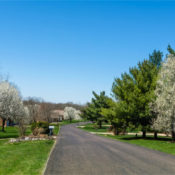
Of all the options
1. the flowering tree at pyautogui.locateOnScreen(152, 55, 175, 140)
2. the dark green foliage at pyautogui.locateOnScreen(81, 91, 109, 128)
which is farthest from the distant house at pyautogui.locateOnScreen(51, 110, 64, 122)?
the flowering tree at pyautogui.locateOnScreen(152, 55, 175, 140)

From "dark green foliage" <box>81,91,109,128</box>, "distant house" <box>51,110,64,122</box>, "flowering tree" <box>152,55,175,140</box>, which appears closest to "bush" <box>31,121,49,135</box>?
"flowering tree" <box>152,55,175,140</box>

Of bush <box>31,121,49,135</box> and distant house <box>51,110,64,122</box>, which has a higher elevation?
distant house <box>51,110,64,122</box>

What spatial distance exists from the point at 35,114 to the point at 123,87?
46.5m

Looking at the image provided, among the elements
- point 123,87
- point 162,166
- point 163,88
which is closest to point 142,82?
point 123,87

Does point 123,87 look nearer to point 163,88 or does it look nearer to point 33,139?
point 163,88

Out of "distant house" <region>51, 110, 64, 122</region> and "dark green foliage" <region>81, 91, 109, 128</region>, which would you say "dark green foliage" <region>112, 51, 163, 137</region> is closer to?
"dark green foliage" <region>81, 91, 109, 128</region>

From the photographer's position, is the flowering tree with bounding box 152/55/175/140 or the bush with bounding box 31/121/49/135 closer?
the flowering tree with bounding box 152/55/175/140

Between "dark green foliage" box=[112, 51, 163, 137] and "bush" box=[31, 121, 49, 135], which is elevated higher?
"dark green foliage" box=[112, 51, 163, 137]

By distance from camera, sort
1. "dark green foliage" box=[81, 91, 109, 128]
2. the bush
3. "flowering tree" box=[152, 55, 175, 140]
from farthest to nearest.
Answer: "dark green foliage" box=[81, 91, 109, 128]
the bush
"flowering tree" box=[152, 55, 175, 140]

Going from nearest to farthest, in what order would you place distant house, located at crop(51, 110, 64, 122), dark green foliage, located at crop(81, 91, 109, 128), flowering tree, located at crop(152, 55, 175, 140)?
flowering tree, located at crop(152, 55, 175, 140), dark green foliage, located at crop(81, 91, 109, 128), distant house, located at crop(51, 110, 64, 122)

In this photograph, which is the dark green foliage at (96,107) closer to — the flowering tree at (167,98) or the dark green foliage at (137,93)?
the dark green foliage at (137,93)

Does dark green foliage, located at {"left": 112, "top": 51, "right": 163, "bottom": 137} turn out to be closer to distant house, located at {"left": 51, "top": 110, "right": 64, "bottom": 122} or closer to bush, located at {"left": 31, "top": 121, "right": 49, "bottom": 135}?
bush, located at {"left": 31, "top": 121, "right": 49, "bottom": 135}

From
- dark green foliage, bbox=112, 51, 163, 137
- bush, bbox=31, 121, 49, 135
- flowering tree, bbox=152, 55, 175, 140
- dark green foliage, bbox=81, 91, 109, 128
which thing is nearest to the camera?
flowering tree, bbox=152, 55, 175, 140

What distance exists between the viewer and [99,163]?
40.2ft
